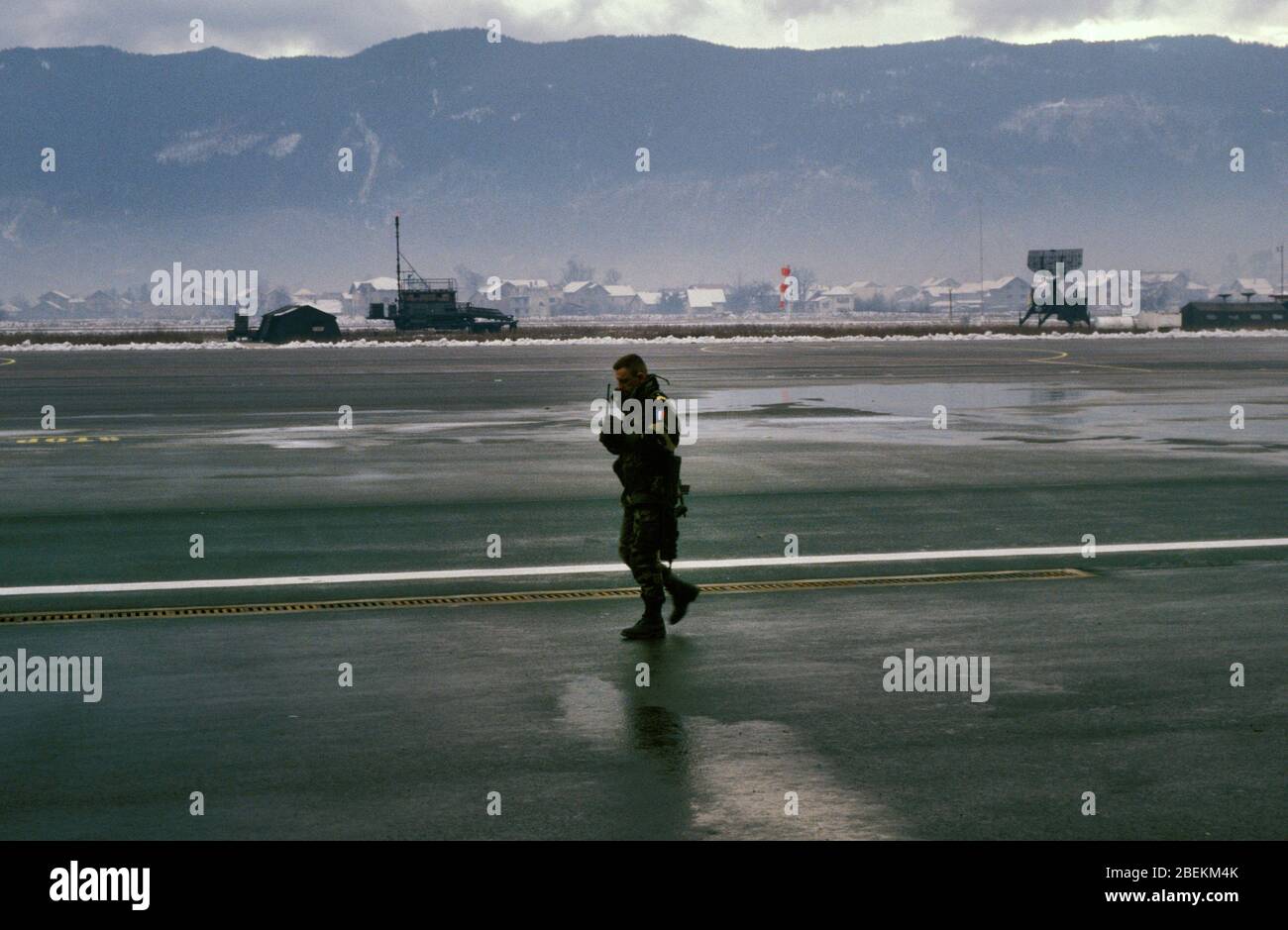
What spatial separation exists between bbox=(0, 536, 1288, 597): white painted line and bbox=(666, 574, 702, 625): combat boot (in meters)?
2.23

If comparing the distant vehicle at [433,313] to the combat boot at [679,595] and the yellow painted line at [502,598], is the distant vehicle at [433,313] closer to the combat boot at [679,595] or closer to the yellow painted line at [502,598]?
the yellow painted line at [502,598]

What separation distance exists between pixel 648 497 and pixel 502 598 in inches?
78.2

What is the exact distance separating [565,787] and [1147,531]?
9325mm

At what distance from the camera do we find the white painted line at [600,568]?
12.2m

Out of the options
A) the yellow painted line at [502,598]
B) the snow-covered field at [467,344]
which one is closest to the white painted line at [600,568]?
the yellow painted line at [502,598]

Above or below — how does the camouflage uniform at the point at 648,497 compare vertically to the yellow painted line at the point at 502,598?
above

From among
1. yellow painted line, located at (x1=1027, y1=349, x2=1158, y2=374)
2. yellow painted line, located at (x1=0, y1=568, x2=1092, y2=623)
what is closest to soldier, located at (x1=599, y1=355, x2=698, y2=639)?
yellow painted line, located at (x1=0, y1=568, x2=1092, y2=623)

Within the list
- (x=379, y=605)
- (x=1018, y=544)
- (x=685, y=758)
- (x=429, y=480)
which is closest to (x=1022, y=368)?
(x=429, y=480)

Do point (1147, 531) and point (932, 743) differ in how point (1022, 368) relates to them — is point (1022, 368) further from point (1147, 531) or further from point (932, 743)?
point (932, 743)

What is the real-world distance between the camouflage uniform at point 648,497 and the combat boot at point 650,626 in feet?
0.11

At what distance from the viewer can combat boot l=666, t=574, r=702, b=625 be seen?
1045cm

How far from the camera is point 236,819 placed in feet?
21.1

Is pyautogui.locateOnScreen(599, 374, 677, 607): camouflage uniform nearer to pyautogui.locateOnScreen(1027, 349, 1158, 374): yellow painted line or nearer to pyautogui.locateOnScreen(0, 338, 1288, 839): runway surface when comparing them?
pyautogui.locateOnScreen(0, 338, 1288, 839): runway surface

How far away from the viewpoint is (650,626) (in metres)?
10.1
